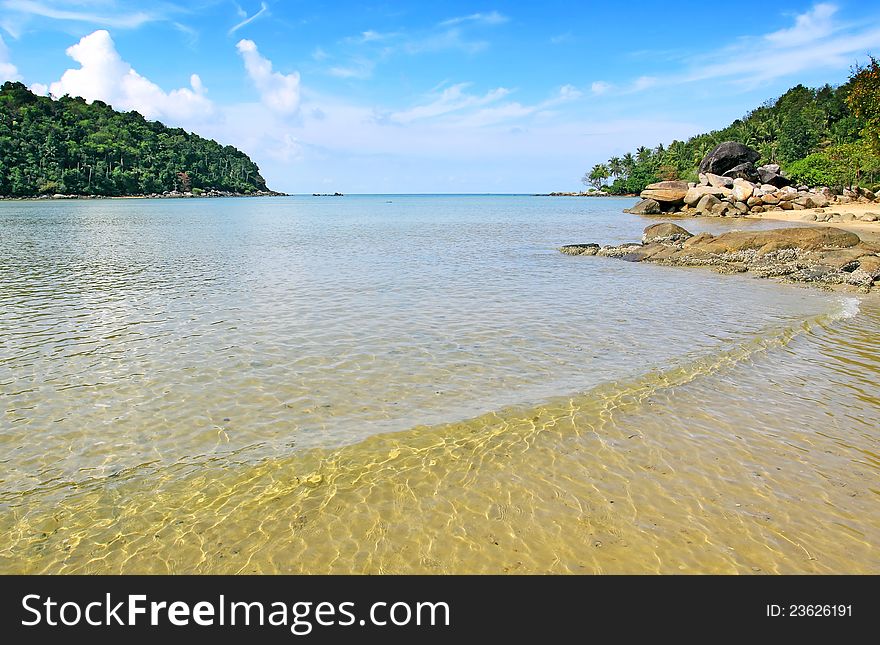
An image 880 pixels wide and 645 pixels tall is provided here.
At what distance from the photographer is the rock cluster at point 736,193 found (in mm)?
63000

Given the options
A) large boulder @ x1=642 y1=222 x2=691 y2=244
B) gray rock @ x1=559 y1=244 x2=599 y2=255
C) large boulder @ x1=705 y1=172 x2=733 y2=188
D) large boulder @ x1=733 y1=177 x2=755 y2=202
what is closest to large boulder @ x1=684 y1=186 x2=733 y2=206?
large boulder @ x1=733 y1=177 x2=755 y2=202

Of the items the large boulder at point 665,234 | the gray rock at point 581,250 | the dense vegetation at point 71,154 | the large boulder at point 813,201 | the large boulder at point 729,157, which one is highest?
the dense vegetation at point 71,154

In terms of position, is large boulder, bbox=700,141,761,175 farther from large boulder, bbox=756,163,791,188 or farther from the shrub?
the shrub

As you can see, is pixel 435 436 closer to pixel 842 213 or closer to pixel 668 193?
pixel 842 213

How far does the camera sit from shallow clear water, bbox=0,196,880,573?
520cm

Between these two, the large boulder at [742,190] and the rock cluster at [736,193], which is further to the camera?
the large boulder at [742,190]

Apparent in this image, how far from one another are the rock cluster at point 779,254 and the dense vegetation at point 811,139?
15.3 metres

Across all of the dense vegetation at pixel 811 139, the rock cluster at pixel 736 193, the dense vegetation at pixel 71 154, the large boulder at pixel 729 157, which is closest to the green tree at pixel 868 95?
the dense vegetation at pixel 811 139

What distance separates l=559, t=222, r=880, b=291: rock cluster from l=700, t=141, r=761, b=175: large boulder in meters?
57.7

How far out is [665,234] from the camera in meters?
34.2

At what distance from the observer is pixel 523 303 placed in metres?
16.9

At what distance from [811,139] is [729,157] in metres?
30.1

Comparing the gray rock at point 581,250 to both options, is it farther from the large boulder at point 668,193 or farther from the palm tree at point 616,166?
the palm tree at point 616,166
